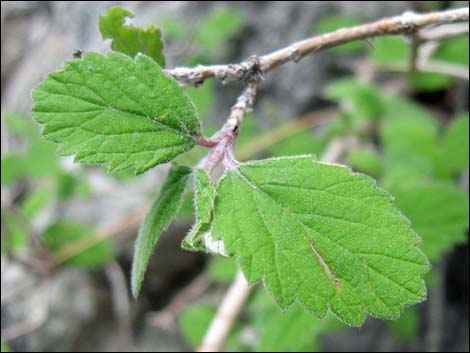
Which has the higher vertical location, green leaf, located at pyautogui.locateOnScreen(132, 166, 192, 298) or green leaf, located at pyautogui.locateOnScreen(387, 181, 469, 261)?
green leaf, located at pyautogui.locateOnScreen(132, 166, 192, 298)

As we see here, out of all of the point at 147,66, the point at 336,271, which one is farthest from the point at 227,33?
the point at 336,271

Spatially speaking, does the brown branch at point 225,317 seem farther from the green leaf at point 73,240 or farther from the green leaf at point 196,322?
the green leaf at point 73,240

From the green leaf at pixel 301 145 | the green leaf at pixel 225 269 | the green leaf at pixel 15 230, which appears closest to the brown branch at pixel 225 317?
the green leaf at pixel 225 269

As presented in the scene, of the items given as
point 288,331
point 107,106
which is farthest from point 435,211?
point 107,106

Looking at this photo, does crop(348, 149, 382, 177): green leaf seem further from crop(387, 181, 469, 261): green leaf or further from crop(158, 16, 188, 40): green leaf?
crop(158, 16, 188, 40): green leaf

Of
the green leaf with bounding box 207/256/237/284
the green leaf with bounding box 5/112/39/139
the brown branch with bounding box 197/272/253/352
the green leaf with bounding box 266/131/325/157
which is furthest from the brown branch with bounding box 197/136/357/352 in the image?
the green leaf with bounding box 5/112/39/139

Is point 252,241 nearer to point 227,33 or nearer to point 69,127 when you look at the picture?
point 69,127
